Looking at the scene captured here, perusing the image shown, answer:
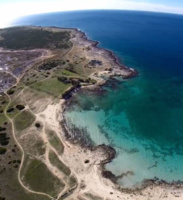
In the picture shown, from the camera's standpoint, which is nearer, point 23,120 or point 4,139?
point 4,139

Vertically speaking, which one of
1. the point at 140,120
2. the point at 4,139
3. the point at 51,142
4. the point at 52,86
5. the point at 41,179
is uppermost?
the point at 140,120

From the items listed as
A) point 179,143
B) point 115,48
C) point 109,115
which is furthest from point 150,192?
point 115,48

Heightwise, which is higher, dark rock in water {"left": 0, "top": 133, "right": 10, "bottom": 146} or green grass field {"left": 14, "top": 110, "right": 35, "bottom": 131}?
green grass field {"left": 14, "top": 110, "right": 35, "bottom": 131}

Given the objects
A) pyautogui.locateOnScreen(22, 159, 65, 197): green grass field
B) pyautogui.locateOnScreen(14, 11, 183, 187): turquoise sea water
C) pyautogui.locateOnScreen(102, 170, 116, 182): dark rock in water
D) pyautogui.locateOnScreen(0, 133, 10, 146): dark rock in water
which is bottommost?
pyautogui.locateOnScreen(0, 133, 10, 146): dark rock in water

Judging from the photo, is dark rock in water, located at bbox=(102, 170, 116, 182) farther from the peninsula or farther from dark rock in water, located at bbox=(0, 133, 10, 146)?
dark rock in water, located at bbox=(0, 133, 10, 146)

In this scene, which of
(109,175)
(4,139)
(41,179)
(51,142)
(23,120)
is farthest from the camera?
(23,120)

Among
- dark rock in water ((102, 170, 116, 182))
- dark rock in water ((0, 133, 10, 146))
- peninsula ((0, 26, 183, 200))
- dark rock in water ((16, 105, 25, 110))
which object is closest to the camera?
peninsula ((0, 26, 183, 200))

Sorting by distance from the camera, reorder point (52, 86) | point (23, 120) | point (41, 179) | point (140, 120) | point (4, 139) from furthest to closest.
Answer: point (52, 86) → point (140, 120) → point (23, 120) → point (4, 139) → point (41, 179)

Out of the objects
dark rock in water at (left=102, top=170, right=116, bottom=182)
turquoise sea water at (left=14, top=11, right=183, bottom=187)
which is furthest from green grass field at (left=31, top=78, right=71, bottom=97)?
dark rock in water at (left=102, top=170, right=116, bottom=182)

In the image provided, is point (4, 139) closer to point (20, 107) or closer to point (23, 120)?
point (23, 120)

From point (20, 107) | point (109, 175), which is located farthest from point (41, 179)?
point (20, 107)

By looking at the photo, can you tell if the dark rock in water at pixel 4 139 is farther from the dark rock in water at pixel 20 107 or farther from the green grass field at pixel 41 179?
the dark rock in water at pixel 20 107
